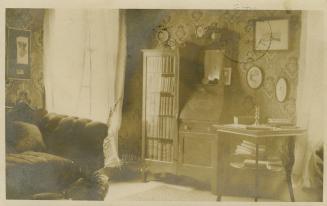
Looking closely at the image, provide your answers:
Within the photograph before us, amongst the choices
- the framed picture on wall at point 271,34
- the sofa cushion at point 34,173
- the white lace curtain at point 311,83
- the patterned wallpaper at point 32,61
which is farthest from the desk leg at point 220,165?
the patterned wallpaper at point 32,61

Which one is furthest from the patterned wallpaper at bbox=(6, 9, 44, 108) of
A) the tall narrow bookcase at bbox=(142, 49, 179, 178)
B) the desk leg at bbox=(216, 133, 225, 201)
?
the desk leg at bbox=(216, 133, 225, 201)

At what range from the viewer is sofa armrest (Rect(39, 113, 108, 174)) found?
9.09 feet

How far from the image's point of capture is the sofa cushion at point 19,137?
2.74 metres

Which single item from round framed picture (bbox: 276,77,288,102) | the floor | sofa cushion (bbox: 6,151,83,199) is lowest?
the floor

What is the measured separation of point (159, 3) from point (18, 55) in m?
0.88

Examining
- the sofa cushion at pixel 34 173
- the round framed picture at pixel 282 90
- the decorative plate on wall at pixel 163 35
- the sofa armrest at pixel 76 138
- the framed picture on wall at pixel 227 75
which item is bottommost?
the sofa cushion at pixel 34 173

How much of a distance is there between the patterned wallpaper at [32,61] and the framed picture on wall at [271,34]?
1.27 meters

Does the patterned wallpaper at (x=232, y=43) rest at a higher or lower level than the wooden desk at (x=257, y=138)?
higher

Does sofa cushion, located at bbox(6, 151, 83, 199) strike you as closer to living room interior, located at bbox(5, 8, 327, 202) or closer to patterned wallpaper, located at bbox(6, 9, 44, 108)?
living room interior, located at bbox(5, 8, 327, 202)

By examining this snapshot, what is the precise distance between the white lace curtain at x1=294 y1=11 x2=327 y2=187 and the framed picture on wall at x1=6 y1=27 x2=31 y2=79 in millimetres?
1597

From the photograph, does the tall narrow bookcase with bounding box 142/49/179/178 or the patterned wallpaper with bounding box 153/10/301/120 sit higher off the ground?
the patterned wallpaper with bounding box 153/10/301/120

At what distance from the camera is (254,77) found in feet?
9.04

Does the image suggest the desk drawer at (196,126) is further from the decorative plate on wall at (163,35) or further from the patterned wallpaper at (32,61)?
the patterned wallpaper at (32,61)

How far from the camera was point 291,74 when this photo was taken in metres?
Answer: 2.72
